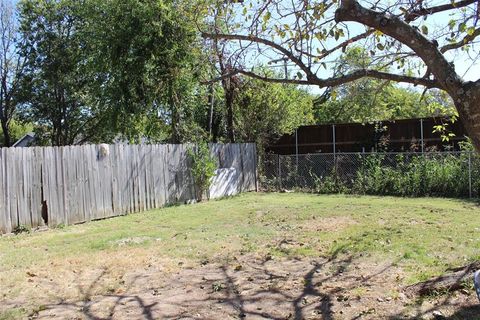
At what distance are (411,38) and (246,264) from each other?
13.1ft

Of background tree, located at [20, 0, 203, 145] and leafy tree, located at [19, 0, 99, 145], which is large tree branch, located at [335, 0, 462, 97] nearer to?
background tree, located at [20, 0, 203, 145]

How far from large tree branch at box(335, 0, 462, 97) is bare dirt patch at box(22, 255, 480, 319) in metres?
2.01

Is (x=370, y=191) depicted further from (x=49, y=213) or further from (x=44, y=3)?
(x=44, y=3)

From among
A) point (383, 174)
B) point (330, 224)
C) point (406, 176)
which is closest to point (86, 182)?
point (330, 224)

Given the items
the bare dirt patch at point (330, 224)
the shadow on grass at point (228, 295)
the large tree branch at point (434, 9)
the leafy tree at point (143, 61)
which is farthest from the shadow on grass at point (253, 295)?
the leafy tree at point (143, 61)

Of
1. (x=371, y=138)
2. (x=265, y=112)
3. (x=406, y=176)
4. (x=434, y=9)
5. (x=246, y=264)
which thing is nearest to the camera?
(x=434, y=9)

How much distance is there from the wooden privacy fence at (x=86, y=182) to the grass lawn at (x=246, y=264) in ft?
1.87

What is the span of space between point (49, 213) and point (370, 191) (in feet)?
31.7

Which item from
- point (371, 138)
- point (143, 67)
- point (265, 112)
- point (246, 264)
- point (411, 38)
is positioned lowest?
point (246, 264)

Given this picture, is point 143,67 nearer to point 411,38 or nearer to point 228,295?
→ point 228,295

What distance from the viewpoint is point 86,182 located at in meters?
11.4

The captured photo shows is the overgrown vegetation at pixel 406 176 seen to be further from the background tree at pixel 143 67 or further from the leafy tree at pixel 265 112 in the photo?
the background tree at pixel 143 67

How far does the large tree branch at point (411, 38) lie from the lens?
359cm

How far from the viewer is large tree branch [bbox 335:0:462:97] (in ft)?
11.8
